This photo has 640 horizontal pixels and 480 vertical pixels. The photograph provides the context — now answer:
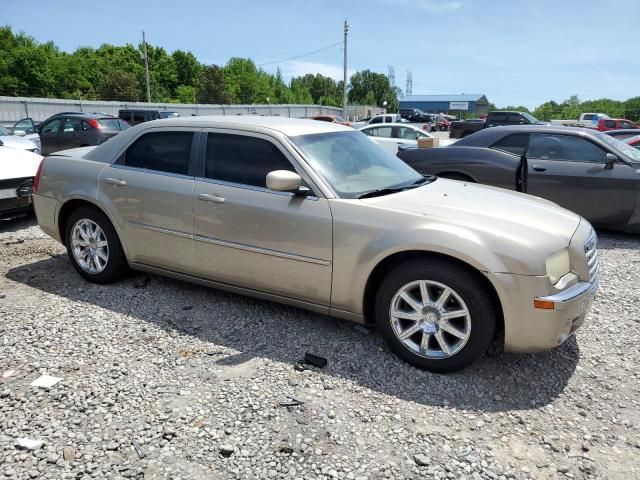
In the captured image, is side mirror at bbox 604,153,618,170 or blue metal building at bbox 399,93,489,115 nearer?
side mirror at bbox 604,153,618,170

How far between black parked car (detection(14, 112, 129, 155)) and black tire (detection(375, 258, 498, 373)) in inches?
490

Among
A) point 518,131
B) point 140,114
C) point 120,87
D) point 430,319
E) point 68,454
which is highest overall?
point 120,87

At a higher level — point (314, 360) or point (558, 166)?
point (558, 166)

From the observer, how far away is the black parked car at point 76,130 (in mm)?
13781

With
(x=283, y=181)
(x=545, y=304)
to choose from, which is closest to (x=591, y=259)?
(x=545, y=304)

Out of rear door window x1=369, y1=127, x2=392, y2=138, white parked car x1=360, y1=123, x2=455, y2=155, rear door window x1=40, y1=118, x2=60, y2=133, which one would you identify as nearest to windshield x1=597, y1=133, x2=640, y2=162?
white parked car x1=360, y1=123, x2=455, y2=155

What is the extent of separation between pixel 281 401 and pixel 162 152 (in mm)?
2500

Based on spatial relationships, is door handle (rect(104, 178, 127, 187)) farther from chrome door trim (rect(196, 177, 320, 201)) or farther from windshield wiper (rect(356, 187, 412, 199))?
windshield wiper (rect(356, 187, 412, 199))

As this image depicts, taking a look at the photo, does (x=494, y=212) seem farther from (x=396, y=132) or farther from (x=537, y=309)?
(x=396, y=132)

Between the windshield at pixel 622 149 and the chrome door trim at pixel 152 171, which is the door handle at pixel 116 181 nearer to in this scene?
the chrome door trim at pixel 152 171

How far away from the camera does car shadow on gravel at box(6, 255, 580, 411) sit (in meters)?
3.13

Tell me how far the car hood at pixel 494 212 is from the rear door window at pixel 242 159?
2.85 feet

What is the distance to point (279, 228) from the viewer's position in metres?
3.67

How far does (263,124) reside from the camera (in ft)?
13.4
